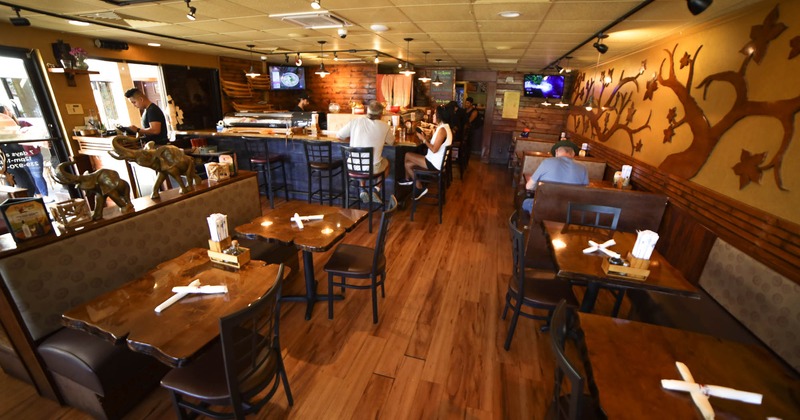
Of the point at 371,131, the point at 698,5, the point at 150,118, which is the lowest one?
the point at 371,131

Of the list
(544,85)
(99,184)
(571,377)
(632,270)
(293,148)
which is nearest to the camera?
(571,377)

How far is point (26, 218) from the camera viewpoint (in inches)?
70.3

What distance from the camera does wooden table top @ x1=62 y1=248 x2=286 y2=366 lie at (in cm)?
140

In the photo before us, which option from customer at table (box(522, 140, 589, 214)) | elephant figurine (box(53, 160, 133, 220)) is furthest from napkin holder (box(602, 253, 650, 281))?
elephant figurine (box(53, 160, 133, 220))

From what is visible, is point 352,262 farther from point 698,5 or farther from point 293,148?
point 293,148

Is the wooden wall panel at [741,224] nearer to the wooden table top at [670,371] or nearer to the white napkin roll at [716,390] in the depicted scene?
the wooden table top at [670,371]

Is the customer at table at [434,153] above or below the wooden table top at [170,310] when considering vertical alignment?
above

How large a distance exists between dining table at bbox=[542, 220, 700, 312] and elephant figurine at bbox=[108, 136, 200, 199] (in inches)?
118

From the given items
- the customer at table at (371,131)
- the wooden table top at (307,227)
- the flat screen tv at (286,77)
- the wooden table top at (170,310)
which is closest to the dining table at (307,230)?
the wooden table top at (307,227)

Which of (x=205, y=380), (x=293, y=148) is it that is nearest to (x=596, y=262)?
(x=205, y=380)

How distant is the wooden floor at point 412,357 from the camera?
79.4 inches

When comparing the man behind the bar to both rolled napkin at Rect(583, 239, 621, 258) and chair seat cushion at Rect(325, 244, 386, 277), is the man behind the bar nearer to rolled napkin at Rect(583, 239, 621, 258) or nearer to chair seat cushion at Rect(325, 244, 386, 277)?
chair seat cushion at Rect(325, 244, 386, 277)

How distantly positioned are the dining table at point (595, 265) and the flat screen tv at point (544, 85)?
7.63m

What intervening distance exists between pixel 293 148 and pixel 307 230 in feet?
11.2
